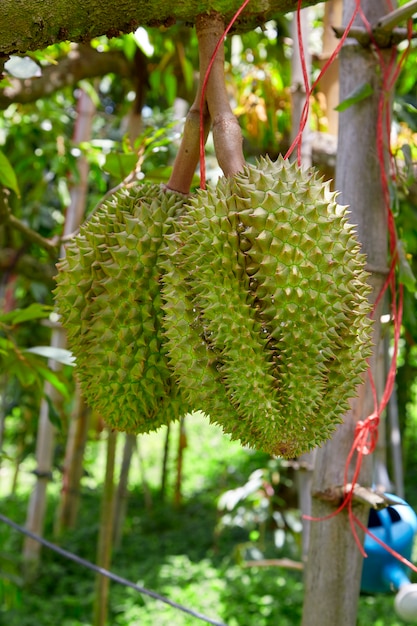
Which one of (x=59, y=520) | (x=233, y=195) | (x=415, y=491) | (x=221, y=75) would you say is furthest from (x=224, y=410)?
(x=415, y=491)

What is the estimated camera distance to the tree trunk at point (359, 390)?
42.1 inches

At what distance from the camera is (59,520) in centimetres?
399

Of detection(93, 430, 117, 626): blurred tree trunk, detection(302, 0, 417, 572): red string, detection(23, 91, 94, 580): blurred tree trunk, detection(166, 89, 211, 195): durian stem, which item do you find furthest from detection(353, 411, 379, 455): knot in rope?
detection(23, 91, 94, 580): blurred tree trunk

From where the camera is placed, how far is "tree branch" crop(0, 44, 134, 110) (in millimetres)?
2058

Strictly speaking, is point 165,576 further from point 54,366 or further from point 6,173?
point 6,173

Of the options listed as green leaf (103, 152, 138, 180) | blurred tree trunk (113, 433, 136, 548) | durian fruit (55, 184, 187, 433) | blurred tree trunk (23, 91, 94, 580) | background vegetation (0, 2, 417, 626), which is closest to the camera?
durian fruit (55, 184, 187, 433)

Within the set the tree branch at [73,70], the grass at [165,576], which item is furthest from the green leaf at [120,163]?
the grass at [165,576]

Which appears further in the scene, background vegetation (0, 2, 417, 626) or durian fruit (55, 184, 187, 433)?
background vegetation (0, 2, 417, 626)

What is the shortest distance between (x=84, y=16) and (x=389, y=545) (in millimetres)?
1035

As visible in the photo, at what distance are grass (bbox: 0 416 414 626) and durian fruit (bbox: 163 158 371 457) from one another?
150 cm

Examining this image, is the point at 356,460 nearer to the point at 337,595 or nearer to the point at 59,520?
the point at 337,595

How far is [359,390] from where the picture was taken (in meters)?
1.09

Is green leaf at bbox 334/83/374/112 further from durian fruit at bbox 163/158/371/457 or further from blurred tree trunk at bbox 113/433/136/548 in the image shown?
blurred tree trunk at bbox 113/433/136/548

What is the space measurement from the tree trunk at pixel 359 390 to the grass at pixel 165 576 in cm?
119
